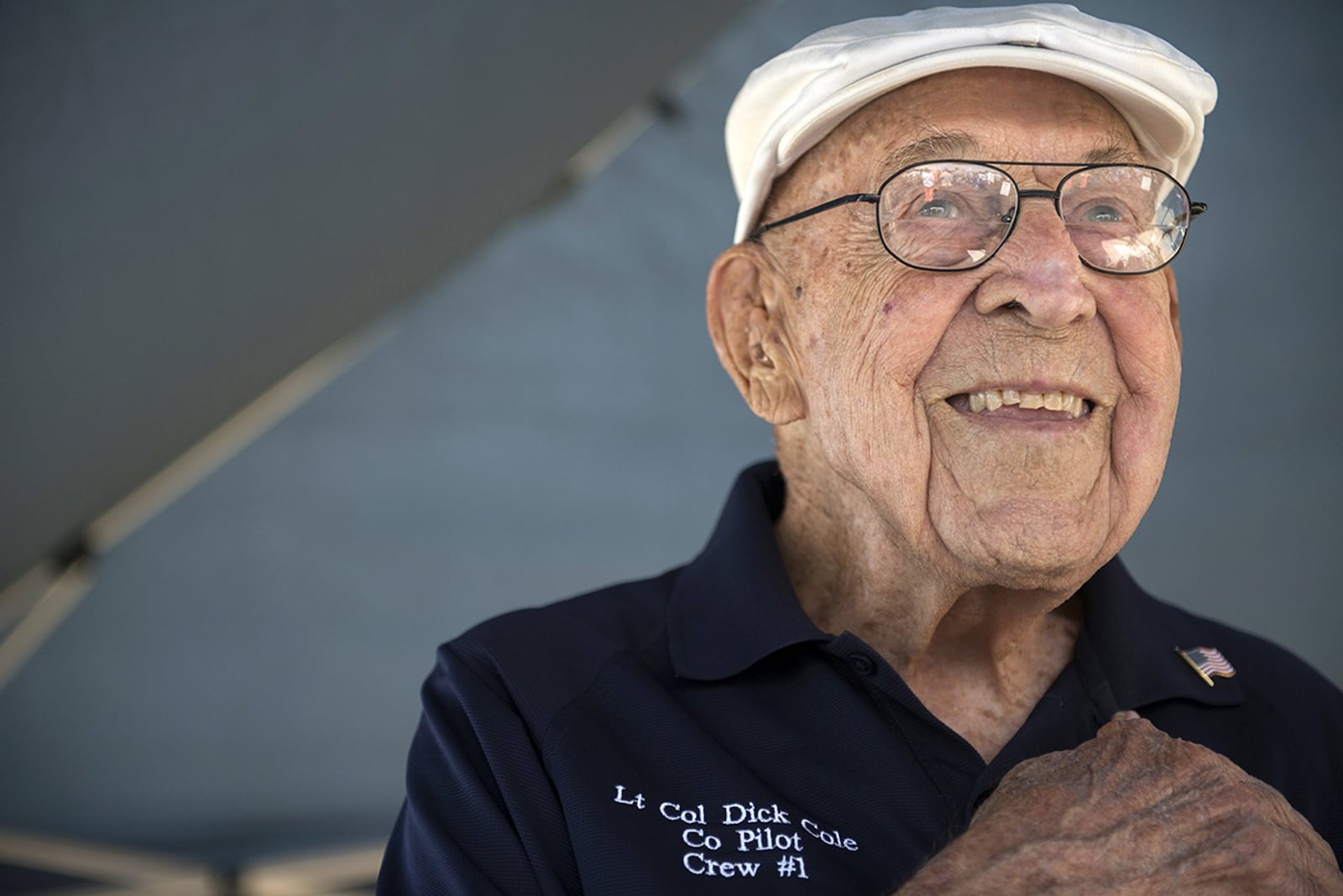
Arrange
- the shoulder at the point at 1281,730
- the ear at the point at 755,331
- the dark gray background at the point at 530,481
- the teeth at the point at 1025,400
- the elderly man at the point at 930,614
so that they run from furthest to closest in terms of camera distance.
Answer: the dark gray background at the point at 530,481
the ear at the point at 755,331
the shoulder at the point at 1281,730
the teeth at the point at 1025,400
the elderly man at the point at 930,614

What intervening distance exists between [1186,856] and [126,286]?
1367 mm

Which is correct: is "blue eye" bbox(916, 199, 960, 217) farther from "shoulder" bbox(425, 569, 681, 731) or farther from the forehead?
"shoulder" bbox(425, 569, 681, 731)

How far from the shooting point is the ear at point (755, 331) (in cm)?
161

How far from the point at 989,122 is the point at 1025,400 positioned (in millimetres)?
282

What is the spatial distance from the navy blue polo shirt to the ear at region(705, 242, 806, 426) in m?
0.15

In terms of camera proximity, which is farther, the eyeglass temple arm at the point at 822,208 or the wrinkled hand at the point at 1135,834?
the eyeglass temple arm at the point at 822,208

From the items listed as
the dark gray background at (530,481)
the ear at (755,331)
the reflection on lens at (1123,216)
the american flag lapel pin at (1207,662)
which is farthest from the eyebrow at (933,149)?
the dark gray background at (530,481)

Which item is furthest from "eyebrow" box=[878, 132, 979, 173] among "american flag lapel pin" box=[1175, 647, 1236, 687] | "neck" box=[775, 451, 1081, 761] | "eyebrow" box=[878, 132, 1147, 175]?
"american flag lapel pin" box=[1175, 647, 1236, 687]

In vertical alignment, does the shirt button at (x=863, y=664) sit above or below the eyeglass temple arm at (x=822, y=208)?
below

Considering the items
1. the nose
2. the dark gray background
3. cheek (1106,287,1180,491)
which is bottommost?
cheek (1106,287,1180,491)

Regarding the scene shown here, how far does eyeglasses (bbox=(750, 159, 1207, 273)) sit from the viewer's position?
1.41 meters

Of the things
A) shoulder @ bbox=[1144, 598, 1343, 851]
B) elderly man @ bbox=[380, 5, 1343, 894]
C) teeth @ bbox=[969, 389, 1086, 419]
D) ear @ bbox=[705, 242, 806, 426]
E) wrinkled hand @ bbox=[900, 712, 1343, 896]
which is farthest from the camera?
ear @ bbox=[705, 242, 806, 426]

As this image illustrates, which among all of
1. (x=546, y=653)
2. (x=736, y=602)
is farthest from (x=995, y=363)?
(x=546, y=653)

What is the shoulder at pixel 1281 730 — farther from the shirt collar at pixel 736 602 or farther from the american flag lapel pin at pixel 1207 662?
the shirt collar at pixel 736 602
